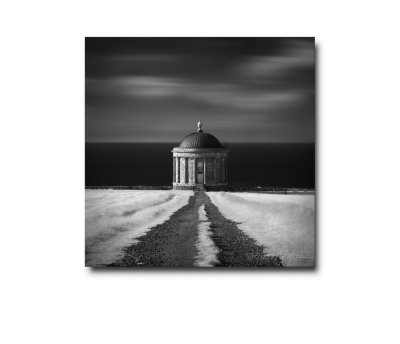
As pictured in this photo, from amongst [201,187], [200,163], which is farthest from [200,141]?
[201,187]

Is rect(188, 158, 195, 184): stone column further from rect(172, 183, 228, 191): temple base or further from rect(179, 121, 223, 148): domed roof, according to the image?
rect(179, 121, 223, 148): domed roof

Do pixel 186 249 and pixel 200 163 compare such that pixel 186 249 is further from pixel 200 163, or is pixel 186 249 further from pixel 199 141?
pixel 199 141

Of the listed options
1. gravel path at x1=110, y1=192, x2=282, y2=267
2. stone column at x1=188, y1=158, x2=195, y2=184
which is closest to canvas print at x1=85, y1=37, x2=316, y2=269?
gravel path at x1=110, y1=192, x2=282, y2=267

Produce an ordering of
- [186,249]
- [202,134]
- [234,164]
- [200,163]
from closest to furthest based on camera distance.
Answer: [186,249] < [202,134] < [234,164] < [200,163]

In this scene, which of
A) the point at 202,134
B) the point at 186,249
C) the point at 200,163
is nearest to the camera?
the point at 186,249

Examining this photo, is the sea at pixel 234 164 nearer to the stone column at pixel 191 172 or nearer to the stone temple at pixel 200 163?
the stone temple at pixel 200 163

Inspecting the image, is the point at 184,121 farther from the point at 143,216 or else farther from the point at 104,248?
the point at 104,248

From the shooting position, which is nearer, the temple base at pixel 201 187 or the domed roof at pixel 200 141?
the domed roof at pixel 200 141

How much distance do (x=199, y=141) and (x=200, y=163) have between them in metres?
0.50

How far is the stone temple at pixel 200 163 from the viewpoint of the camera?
8.78 metres

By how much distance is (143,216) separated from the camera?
8859 mm

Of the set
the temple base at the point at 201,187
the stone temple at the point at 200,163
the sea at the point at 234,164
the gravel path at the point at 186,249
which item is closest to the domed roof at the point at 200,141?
the stone temple at the point at 200,163

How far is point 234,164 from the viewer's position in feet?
29.1
